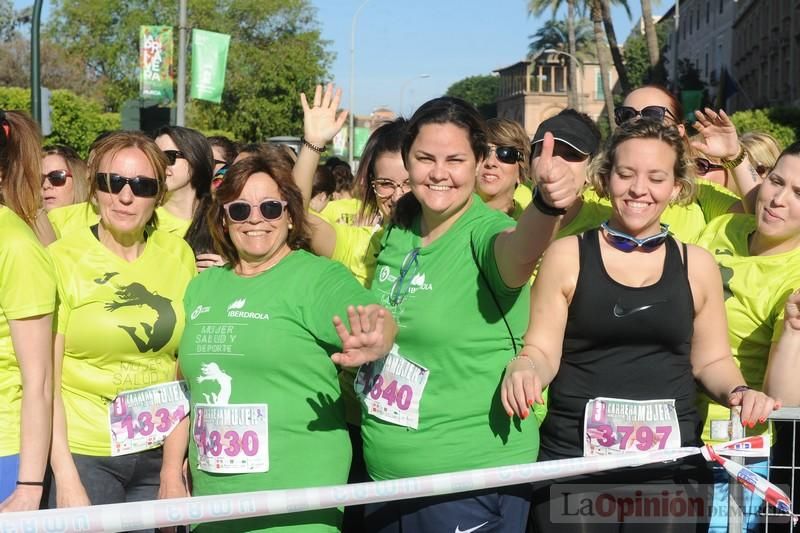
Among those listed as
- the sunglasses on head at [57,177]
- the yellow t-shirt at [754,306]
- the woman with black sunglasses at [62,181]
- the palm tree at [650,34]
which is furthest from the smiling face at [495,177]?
the palm tree at [650,34]

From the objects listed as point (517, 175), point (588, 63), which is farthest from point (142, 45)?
point (588, 63)

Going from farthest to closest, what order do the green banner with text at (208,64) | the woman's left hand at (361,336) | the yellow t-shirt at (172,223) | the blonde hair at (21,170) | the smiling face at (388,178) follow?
the green banner with text at (208,64) → the yellow t-shirt at (172,223) → the smiling face at (388,178) → the blonde hair at (21,170) → the woman's left hand at (361,336)

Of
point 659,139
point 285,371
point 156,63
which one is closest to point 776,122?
point 156,63

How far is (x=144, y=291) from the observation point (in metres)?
3.87

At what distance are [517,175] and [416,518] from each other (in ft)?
7.67

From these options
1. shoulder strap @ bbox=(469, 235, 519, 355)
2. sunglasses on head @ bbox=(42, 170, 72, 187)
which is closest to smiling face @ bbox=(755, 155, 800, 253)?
shoulder strap @ bbox=(469, 235, 519, 355)

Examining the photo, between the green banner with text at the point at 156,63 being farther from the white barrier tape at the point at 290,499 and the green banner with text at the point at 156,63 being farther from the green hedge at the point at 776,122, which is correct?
the white barrier tape at the point at 290,499

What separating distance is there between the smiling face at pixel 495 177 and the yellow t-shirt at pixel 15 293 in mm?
2357

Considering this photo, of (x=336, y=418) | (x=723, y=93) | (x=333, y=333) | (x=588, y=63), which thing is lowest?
(x=336, y=418)

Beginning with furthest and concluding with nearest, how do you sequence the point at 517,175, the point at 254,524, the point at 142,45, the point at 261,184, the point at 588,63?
the point at 588,63
the point at 142,45
the point at 517,175
the point at 261,184
the point at 254,524

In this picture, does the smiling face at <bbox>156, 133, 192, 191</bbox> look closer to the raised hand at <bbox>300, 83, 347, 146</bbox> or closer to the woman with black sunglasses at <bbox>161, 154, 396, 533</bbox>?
the raised hand at <bbox>300, 83, 347, 146</bbox>

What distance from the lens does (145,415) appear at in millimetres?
3789

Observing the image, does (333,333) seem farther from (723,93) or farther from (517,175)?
(723,93)

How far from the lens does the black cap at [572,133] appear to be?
12.9 ft
